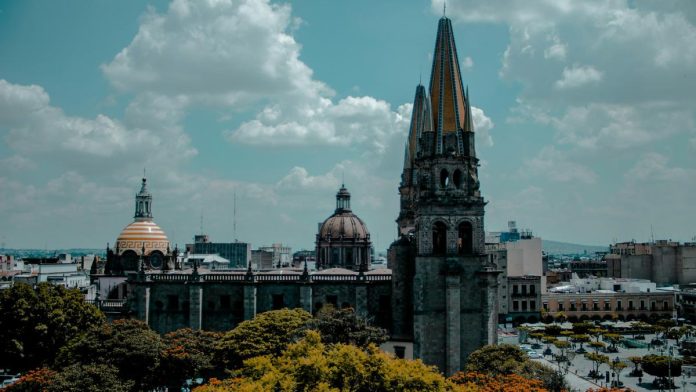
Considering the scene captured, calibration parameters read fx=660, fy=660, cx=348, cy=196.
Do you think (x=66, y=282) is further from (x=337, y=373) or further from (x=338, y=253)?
(x=337, y=373)

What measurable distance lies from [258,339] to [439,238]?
1553 cm

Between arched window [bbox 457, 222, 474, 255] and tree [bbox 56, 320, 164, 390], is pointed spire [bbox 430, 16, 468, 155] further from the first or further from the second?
tree [bbox 56, 320, 164, 390]

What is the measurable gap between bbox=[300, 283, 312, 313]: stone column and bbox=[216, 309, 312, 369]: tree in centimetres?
738

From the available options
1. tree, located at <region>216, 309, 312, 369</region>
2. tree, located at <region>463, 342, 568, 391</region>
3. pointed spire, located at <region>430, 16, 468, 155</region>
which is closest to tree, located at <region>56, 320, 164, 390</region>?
tree, located at <region>216, 309, 312, 369</region>

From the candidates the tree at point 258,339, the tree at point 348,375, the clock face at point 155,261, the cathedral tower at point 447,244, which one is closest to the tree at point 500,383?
the tree at point 348,375

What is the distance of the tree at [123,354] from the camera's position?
134 ft

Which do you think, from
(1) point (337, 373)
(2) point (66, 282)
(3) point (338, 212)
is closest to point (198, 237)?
(2) point (66, 282)

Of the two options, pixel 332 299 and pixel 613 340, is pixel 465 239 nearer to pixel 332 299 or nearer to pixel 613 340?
pixel 332 299

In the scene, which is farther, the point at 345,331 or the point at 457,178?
the point at 457,178

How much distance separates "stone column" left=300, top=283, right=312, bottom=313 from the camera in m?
53.1

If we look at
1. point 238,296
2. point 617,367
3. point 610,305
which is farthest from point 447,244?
point 610,305

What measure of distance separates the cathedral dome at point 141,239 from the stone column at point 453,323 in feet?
98.9

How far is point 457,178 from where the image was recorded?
50.0 m

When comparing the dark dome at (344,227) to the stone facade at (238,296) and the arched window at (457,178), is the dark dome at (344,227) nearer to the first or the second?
the stone facade at (238,296)
